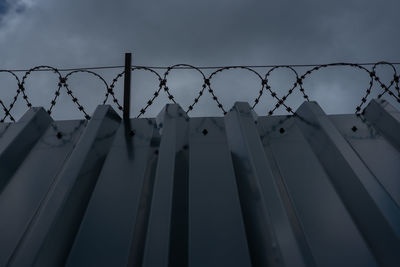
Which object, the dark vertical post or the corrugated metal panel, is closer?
the corrugated metal panel

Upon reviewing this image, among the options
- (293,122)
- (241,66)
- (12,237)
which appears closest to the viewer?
(12,237)

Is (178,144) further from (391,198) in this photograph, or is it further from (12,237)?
(391,198)

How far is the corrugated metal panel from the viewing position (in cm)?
181

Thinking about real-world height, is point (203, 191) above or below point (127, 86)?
below

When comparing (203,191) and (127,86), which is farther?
(127,86)

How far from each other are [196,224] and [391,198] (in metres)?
1.29

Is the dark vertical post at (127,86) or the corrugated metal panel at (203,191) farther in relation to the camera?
the dark vertical post at (127,86)

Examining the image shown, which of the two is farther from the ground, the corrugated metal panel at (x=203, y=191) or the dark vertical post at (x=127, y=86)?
the dark vertical post at (x=127, y=86)

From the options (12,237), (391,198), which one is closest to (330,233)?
(391,198)

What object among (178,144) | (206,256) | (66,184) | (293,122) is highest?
(293,122)

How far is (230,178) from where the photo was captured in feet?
7.64

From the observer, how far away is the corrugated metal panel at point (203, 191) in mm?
1811

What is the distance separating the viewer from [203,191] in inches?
86.9

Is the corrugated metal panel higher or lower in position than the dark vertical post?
lower
